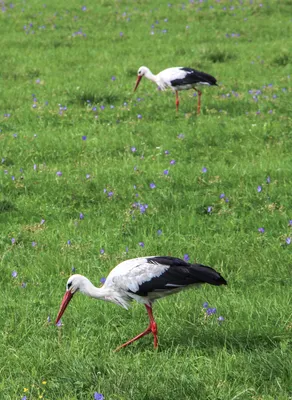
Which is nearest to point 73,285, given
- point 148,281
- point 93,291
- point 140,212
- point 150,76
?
point 93,291

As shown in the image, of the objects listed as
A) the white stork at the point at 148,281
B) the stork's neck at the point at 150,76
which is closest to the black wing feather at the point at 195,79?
the stork's neck at the point at 150,76

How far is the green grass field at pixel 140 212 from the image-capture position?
4.52 meters

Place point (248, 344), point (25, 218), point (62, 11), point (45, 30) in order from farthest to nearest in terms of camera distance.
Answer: point (62, 11), point (45, 30), point (25, 218), point (248, 344)

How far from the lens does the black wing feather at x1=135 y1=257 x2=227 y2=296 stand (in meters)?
4.81

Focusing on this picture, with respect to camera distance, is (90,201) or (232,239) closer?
(232,239)

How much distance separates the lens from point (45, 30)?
→ 16.7 m

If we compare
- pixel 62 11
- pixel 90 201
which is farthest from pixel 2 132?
pixel 62 11

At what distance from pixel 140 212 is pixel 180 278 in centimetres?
248

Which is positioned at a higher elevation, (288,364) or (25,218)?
(288,364)

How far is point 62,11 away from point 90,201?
11.7 metres

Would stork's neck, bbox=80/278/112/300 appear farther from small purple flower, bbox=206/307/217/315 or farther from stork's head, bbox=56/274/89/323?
small purple flower, bbox=206/307/217/315

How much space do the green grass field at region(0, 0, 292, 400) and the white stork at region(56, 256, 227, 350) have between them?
9.6 inches

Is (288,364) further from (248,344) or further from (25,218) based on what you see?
(25,218)

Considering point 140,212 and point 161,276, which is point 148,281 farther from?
point 140,212
